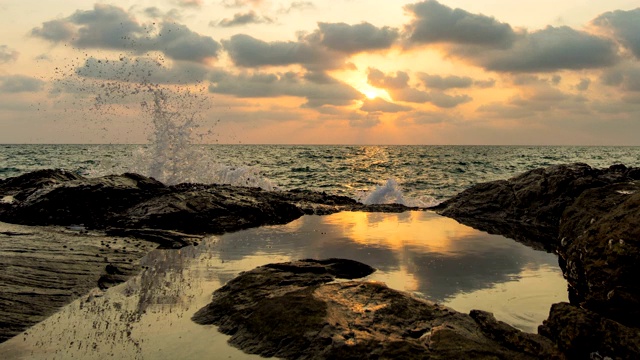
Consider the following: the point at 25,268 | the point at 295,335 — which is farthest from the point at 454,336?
the point at 25,268

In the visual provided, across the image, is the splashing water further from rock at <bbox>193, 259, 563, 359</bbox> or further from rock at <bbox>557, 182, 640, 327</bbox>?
rock at <bbox>557, 182, 640, 327</bbox>

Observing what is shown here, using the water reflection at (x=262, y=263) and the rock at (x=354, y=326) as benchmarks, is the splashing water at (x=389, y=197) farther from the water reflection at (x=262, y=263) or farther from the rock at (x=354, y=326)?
the rock at (x=354, y=326)

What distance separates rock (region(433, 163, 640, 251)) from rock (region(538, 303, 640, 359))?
19.4ft

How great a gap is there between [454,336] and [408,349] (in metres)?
0.45

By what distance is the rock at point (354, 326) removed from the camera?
12.3ft

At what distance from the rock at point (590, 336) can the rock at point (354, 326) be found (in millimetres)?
131

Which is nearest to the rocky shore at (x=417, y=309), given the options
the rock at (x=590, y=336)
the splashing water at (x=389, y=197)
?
the rock at (x=590, y=336)

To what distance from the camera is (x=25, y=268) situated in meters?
6.27

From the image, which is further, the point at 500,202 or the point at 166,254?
the point at 500,202

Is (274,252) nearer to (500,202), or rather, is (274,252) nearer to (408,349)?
(408,349)

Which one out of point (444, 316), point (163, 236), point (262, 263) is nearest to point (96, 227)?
point (163, 236)

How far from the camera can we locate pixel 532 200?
1184 cm

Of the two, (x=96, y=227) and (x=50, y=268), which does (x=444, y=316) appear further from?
(x=96, y=227)

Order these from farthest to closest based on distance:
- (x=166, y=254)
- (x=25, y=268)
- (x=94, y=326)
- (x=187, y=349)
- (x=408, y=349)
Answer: (x=166, y=254)
(x=25, y=268)
(x=94, y=326)
(x=187, y=349)
(x=408, y=349)
